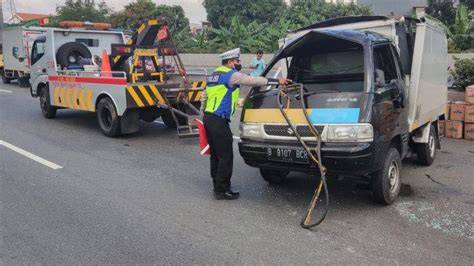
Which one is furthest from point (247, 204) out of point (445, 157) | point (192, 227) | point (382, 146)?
point (445, 157)

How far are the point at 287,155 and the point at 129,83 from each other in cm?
522

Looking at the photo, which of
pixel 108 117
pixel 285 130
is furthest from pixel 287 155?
pixel 108 117

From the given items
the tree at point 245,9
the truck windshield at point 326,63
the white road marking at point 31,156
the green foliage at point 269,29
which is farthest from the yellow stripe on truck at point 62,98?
the tree at point 245,9

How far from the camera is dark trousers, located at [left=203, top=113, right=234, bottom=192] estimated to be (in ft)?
18.5

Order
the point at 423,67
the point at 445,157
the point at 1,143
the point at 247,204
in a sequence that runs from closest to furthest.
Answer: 1. the point at 247,204
2. the point at 423,67
3. the point at 445,157
4. the point at 1,143

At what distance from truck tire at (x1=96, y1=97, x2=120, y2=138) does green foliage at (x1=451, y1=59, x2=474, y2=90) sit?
7757mm

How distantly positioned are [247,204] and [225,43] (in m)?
29.0

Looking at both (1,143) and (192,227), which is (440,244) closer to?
(192,227)

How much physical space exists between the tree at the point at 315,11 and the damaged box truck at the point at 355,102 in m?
24.1

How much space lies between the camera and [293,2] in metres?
38.4

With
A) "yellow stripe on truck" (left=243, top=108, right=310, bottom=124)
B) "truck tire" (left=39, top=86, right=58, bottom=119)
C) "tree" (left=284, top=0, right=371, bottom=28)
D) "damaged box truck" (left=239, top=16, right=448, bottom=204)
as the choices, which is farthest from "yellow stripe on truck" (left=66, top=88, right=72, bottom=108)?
"tree" (left=284, top=0, right=371, bottom=28)

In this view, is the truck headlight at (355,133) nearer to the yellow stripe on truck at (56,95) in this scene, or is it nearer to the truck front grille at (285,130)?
the truck front grille at (285,130)

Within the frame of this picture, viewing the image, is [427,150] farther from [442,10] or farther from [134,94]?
[442,10]

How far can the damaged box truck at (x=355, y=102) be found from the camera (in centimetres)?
495
